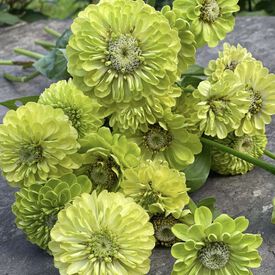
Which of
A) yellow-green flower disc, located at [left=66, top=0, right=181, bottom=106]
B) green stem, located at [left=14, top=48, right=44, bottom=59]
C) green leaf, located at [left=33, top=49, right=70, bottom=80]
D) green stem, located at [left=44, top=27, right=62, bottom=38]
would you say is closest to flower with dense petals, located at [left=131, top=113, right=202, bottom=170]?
yellow-green flower disc, located at [left=66, top=0, right=181, bottom=106]

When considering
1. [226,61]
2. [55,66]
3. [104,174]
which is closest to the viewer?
[104,174]

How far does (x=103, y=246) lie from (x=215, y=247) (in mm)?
136

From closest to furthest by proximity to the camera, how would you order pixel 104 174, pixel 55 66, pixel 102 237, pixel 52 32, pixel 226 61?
1. pixel 102 237
2. pixel 104 174
3. pixel 226 61
4. pixel 55 66
5. pixel 52 32

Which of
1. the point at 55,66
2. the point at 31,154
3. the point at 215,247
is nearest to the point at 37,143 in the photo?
the point at 31,154

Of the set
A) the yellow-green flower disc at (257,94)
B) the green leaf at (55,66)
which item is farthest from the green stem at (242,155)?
the green leaf at (55,66)

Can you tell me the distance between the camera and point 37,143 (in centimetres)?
99

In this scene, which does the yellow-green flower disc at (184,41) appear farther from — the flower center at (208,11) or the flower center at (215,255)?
the flower center at (215,255)

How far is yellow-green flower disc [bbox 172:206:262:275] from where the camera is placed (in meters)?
0.92

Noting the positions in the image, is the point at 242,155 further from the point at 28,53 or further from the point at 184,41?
the point at 28,53

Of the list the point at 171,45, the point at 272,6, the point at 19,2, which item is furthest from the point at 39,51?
the point at 171,45

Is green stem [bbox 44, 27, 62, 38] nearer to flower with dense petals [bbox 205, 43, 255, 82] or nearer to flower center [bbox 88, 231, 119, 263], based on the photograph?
flower with dense petals [bbox 205, 43, 255, 82]

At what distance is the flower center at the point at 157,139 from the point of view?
107cm

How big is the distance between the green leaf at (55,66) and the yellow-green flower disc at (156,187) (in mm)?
466

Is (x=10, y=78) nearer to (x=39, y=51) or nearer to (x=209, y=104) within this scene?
(x=39, y=51)
